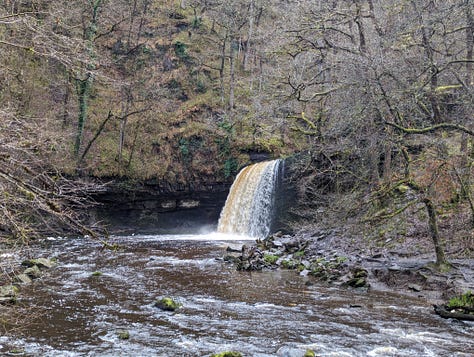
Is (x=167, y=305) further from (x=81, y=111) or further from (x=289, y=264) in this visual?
(x=81, y=111)

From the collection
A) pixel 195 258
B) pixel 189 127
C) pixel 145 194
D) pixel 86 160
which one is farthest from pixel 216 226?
pixel 195 258

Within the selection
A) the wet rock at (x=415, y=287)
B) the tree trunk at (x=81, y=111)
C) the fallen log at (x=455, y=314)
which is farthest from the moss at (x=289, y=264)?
the tree trunk at (x=81, y=111)

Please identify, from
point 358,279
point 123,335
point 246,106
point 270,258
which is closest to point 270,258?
point 270,258

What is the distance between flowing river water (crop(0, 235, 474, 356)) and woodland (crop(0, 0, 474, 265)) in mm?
1696

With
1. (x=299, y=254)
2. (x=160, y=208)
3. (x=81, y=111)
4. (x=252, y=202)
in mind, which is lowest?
(x=299, y=254)

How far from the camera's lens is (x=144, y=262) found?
43.4 ft

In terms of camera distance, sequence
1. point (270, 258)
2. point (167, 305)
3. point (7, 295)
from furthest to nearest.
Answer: point (270, 258) → point (7, 295) → point (167, 305)

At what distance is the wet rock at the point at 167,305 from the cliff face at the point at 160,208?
45.9ft

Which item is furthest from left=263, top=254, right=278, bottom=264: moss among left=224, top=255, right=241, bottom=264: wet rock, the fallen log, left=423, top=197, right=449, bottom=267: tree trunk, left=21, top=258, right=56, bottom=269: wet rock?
left=21, top=258, right=56, bottom=269: wet rock

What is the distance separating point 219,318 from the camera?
7.61 metres

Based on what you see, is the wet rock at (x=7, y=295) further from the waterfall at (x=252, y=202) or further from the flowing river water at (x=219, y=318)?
the waterfall at (x=252, y=202)

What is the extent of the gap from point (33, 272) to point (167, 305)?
466 cm

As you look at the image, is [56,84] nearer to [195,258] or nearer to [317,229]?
[195,258]

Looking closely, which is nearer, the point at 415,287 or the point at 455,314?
the point at 455,314
